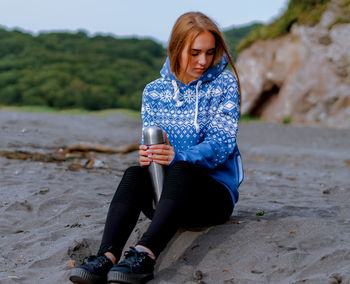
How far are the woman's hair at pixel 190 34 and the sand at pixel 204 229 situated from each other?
1.03m

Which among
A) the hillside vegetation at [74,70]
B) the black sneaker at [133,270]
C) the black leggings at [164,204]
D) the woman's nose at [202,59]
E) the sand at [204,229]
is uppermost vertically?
the woman's nose at [202,59]

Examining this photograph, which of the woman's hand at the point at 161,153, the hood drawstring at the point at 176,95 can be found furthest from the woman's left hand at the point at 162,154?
the hood drawstring at the point at 176,95

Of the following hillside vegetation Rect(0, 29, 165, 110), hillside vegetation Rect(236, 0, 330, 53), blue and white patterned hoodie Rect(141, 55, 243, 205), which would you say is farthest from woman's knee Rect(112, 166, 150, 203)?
hillside vegetation Rect(0, 29, 165, 110)

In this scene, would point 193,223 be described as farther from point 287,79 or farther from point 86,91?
point 86,91

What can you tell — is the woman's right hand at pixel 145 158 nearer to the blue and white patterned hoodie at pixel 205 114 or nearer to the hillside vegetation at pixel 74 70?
the blue and white patterned hoodie at pixel 205 114

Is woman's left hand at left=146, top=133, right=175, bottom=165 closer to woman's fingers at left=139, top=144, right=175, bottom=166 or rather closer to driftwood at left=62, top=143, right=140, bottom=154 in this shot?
woman's fingers at left=139, top=144, right=175, bottom=166

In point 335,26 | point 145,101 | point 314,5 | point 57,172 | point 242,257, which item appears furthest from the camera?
point 314,5

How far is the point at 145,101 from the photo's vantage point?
2.89 metres

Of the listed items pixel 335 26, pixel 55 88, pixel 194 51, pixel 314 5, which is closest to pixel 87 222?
pixel 194 51

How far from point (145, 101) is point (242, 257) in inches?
43.9

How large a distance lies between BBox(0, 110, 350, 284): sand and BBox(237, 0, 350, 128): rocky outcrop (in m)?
7.18

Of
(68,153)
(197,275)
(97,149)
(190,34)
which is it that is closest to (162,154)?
(197,275)

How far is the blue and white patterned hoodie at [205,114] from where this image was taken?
103 inches

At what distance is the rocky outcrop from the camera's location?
42.4 ft
